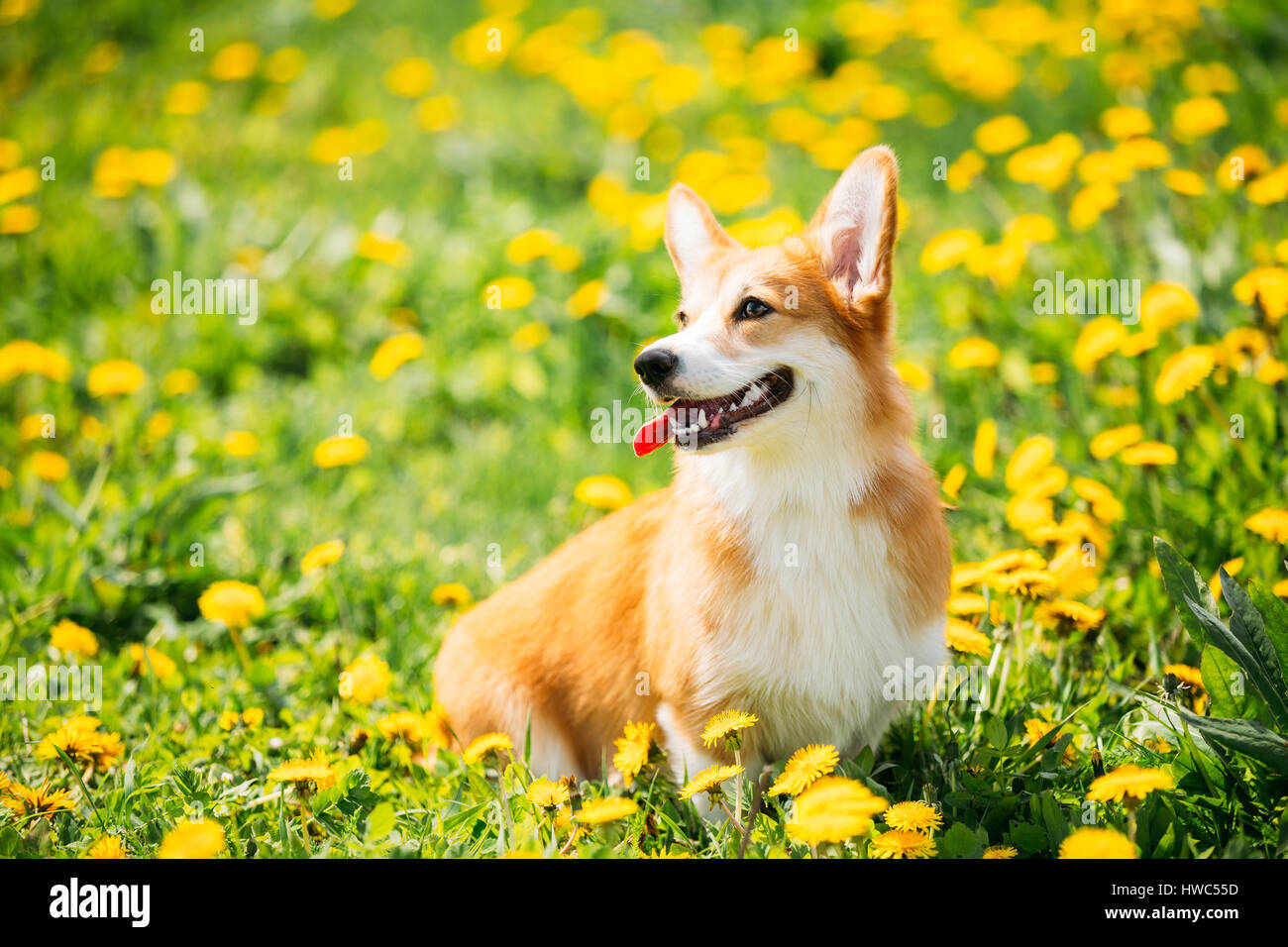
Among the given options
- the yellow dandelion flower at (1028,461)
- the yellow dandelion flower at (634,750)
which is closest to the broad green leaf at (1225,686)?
the yellow dandelion flower at (1028,461)

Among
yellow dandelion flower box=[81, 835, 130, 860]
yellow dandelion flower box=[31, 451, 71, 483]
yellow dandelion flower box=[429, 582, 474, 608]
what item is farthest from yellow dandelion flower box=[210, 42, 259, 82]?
yellow dandelion flower box=[81, 835, 130, 860]

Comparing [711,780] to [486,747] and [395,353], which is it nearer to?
[486,747]

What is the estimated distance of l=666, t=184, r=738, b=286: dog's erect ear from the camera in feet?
9.48

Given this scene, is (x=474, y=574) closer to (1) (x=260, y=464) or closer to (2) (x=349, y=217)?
(1) (x=260, y=464)

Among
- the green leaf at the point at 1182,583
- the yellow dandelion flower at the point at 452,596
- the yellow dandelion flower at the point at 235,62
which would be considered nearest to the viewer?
the green leaf at the point at 1182,583

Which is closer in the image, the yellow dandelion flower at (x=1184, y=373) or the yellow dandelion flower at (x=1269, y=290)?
the yellow dandelion flower at (x=1184, y=373)

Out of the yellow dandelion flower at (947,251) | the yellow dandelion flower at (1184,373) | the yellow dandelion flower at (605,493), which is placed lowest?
the yellow dandelion flower at (605,493)

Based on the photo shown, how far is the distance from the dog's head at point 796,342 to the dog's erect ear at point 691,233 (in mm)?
210

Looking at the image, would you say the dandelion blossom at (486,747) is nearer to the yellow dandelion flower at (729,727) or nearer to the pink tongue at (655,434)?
the yellow dandelion flower at (729,727)

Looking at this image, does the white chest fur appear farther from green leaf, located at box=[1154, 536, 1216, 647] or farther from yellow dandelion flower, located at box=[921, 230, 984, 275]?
yellow dandelion flower, located at box=[921, 230, 984, 275]

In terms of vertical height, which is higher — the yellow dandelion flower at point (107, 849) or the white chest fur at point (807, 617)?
the white chest fur at point (807, 617)

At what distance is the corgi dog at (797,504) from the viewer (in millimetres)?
2502

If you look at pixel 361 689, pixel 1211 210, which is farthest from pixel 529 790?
pixel 1211 210

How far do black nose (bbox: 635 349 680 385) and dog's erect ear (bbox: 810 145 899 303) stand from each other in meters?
0.52
